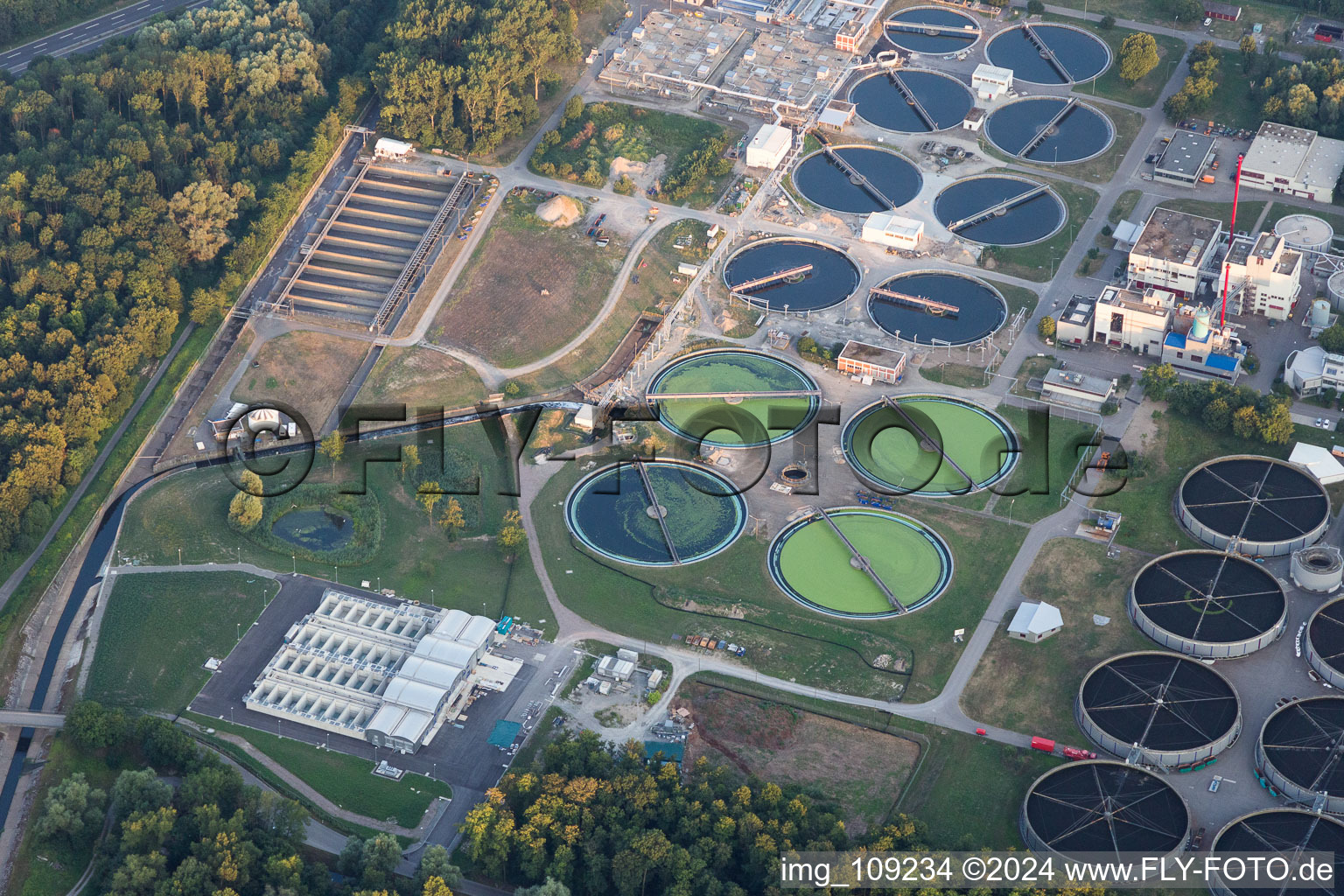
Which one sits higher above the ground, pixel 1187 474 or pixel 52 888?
pixel 1187 474

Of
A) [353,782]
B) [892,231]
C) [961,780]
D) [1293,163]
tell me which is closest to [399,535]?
[353,782]

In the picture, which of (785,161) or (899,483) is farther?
(785,161)

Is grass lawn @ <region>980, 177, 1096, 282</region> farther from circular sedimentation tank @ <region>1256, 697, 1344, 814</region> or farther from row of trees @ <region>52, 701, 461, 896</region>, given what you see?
row of trees @ <region>52, 701, 461, 896</region>

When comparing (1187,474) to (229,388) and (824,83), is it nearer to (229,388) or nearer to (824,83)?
(824,83)

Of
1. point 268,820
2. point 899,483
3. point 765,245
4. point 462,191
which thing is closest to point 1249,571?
point 899,483

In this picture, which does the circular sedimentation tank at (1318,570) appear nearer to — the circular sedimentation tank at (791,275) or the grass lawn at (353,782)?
the circular sedimentation tank at (791,275)

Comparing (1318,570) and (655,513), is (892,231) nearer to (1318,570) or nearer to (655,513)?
(655,513)

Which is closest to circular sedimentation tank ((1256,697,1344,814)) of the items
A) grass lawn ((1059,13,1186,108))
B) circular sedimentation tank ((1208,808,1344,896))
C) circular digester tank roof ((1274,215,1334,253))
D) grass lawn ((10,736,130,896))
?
circular sedimentation tank ((1208,808,1344,896))
